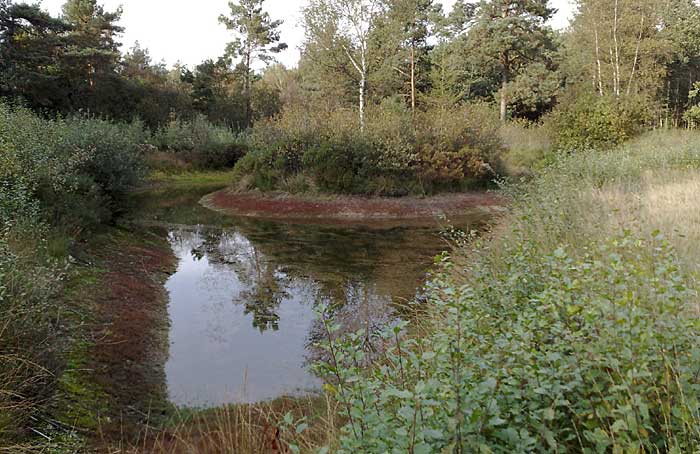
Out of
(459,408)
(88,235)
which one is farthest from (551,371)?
(88,235)

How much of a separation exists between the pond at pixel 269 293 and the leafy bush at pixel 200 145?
1395 centimetres

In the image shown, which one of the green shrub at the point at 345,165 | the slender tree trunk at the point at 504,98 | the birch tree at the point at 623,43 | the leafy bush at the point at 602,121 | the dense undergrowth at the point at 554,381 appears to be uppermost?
the birch tree at the point at 623,43

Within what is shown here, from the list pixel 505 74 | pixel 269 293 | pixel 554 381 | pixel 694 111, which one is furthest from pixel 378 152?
pixel 505 74

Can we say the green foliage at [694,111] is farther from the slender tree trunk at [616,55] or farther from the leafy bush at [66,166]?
the leafy bush at [66,166]

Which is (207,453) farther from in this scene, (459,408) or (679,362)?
(679,362)

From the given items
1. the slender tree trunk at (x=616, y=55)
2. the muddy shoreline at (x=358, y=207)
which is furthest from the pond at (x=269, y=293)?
the slender tree trunk at (x=616, y=55)

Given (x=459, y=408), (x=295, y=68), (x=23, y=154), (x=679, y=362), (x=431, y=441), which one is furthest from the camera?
(x=295, y=68)

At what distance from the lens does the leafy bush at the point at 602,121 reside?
1797 cm

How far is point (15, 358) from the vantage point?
370 cm

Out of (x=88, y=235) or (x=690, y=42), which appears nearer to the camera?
(x=88, y=235)

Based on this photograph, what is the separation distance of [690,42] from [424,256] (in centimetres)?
3180

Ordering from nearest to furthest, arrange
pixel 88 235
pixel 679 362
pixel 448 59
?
pixel 679 362 < pixel 88 235 < pixel 448 59

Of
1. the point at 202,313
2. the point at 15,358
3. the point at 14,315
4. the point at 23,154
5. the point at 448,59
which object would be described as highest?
the point at 448,59

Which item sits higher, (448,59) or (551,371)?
(448,59)
